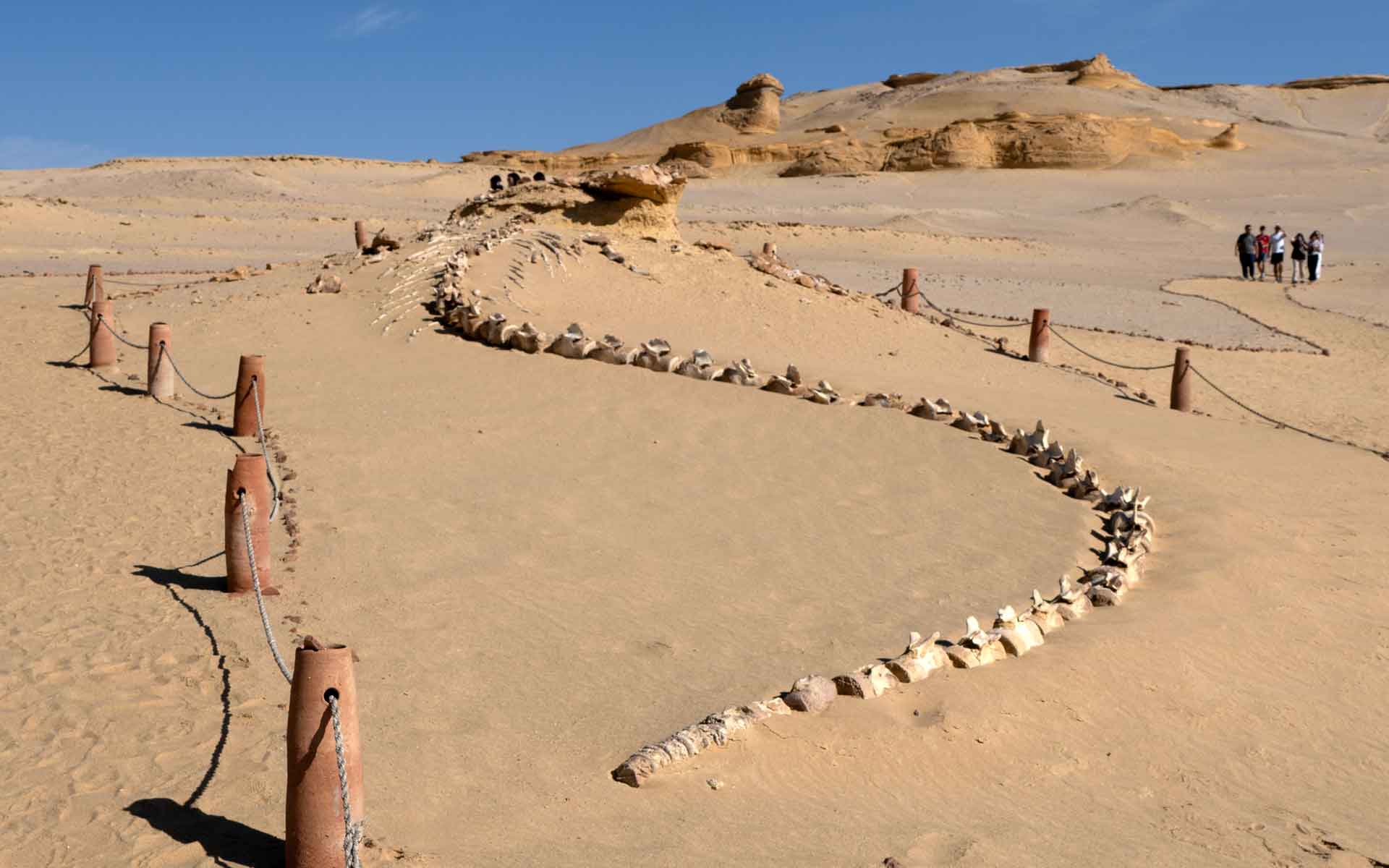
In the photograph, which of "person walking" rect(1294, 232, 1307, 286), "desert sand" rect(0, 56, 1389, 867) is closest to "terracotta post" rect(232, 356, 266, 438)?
"desert sand" rect(0, 56, 1389, 867)

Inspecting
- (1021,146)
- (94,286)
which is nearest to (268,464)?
(94,286)

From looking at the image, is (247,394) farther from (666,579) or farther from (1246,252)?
(1246,252)

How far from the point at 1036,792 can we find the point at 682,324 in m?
9.72

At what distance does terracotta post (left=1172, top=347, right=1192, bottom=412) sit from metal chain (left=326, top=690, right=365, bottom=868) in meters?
11.0

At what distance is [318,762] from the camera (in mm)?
3957

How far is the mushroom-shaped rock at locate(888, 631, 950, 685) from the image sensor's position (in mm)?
5695

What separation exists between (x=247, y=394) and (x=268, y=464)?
98 cm

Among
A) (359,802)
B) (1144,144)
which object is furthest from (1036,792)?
(1144,144)

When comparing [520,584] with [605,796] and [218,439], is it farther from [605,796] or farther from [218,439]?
[218,439]

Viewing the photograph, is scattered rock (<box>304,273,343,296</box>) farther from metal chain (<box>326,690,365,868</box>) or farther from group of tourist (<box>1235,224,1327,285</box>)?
group of tourist (<box>1235,224,1327,285</box>)

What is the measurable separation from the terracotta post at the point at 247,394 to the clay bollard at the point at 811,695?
20.1 ft

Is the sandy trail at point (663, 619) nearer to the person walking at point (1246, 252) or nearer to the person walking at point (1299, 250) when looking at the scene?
the person walking at point (1246, 252)

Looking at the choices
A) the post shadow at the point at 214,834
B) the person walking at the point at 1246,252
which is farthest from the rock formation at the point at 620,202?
the person walking at the point at 1246,252

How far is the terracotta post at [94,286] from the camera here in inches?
630
